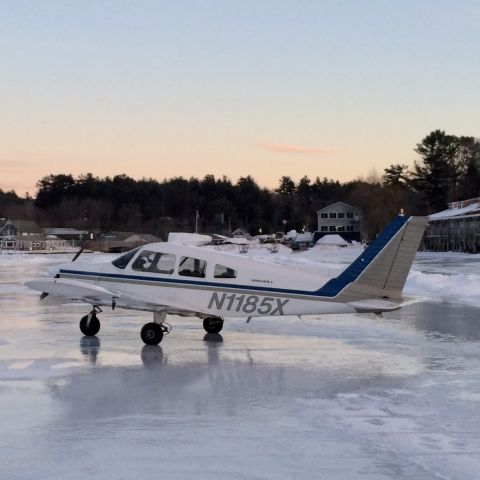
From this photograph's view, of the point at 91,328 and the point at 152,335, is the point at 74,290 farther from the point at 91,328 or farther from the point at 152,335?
the point at 152,335

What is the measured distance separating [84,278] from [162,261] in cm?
172

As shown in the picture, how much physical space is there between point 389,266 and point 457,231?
76.0 m

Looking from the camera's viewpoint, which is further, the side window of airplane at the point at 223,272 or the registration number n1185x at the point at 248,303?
the side window of airplane at the point at 223,272

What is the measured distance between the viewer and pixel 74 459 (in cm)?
644

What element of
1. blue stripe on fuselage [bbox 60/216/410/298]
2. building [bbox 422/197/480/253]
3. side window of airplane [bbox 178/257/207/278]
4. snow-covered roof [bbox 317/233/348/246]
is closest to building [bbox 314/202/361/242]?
snow-covered roof [bbox 317/233/348/246]

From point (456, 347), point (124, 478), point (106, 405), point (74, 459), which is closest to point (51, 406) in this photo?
point (106, 405)

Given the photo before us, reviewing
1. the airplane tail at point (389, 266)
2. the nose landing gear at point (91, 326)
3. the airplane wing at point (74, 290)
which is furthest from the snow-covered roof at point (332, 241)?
the airplane tail at point (389, 266)

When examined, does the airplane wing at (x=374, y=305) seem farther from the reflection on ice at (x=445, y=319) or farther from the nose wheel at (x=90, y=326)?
the nose wheel at (x=90, y=326)

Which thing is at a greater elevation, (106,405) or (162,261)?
(162,261)

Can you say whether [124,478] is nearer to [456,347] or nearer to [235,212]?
[456,347]

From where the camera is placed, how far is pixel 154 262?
1405 centimetres

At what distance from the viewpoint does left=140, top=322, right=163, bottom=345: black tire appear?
13.5 meters

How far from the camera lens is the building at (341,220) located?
150625 millimetres

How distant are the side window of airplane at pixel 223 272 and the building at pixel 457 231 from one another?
6554cm
